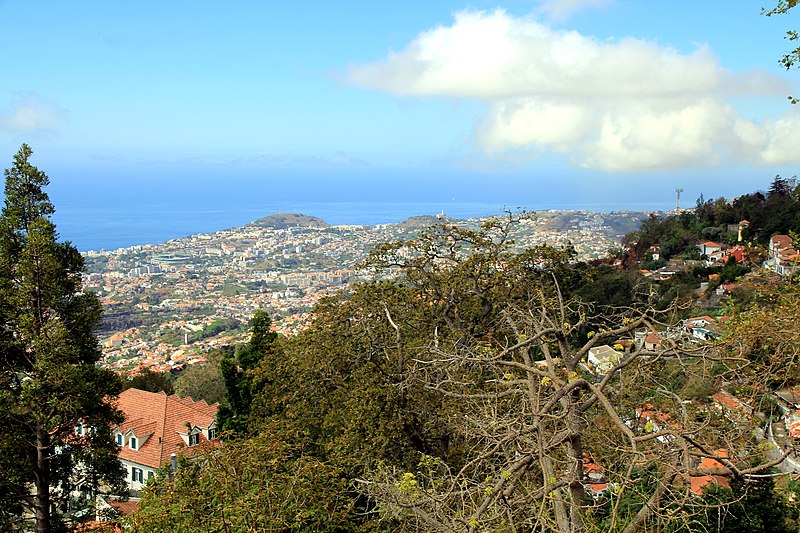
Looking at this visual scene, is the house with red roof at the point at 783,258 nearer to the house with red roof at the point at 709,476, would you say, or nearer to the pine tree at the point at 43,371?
the house with red roof at the point at 709,476

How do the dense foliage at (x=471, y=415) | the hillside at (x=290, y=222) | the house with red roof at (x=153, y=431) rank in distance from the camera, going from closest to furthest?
the dense foliage at (x=471, y=415) → the house with red roof at (x=153, y=431) → the hillside at (x=290, y=222)

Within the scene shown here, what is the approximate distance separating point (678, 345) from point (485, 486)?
156 cm

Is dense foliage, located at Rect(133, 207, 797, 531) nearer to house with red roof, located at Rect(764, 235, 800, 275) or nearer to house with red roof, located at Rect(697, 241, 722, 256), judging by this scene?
house with red roof, located at Rect(764, 235, 800, 275)

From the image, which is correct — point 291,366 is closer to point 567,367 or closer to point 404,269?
point 404,269

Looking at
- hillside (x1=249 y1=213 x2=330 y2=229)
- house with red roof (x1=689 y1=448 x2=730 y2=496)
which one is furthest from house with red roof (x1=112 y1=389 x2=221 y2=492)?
hillside (x1=249 y1=213 x2=330 y2=229)

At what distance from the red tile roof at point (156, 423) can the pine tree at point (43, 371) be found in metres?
7.28

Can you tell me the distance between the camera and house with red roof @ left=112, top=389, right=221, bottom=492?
649 inches

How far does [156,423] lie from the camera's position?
17.2 meters

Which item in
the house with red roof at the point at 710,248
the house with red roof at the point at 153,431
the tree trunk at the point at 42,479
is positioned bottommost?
the house with red roof at the point at 153,431

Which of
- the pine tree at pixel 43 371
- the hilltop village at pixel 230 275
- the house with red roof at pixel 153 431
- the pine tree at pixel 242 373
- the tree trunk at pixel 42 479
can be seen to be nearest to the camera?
the pine tree at pixel 43 371

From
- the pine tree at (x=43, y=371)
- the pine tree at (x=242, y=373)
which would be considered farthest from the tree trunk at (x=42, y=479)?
the pine tree at (x=242, y=373)

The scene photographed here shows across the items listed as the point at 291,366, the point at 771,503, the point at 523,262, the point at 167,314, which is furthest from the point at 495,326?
the point at 167,314

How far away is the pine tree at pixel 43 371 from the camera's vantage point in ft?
27.0

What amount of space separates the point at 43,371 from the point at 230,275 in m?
64.3
